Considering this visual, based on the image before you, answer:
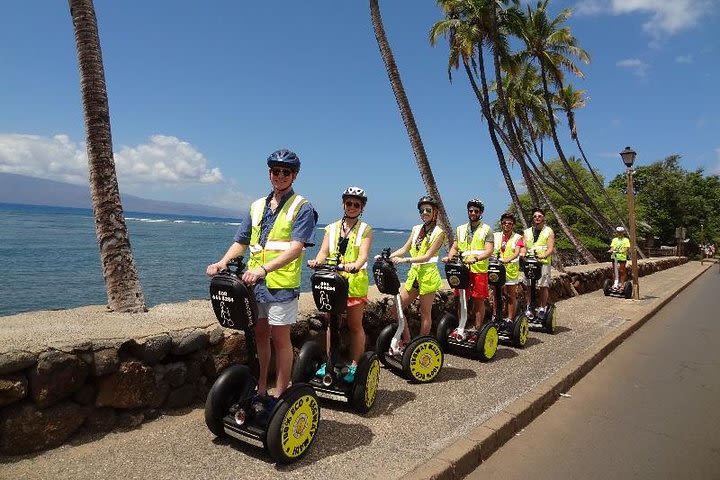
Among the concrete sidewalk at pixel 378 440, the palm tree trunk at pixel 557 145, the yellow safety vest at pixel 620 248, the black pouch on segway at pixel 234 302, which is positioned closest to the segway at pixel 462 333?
the concrete sidewalk at pixel 378 440

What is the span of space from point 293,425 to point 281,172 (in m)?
1.84

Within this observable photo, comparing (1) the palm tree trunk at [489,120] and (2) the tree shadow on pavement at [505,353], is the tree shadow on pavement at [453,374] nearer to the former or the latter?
(2) the tree shadow on pavement at [505,353]

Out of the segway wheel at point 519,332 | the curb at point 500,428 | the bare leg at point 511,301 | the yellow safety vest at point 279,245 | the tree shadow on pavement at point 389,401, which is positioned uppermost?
the yellow safety vest at point 279,245

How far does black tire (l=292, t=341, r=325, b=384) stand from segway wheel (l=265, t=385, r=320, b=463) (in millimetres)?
917

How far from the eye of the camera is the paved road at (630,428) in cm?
358

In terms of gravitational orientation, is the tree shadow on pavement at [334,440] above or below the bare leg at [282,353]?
below

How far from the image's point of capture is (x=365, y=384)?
14.0ft

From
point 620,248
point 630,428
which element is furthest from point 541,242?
point 620,248

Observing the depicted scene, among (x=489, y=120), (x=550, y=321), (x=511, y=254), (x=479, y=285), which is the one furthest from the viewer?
(x=489, y=120)

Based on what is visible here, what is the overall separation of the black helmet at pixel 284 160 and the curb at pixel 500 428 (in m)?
2.30

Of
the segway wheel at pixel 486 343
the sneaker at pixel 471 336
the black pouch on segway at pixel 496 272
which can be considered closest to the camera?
the segway wheel at pixel 486 343

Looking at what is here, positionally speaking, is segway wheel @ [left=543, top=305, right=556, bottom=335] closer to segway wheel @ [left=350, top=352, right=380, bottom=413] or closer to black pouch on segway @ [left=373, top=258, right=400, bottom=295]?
black pouch on segway @ [left=373, top=258, right=400, bottom=295]

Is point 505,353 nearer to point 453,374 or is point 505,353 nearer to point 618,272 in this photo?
point 453,374

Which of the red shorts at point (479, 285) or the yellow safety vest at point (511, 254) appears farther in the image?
the yellow safety vest at point (511, 254)
